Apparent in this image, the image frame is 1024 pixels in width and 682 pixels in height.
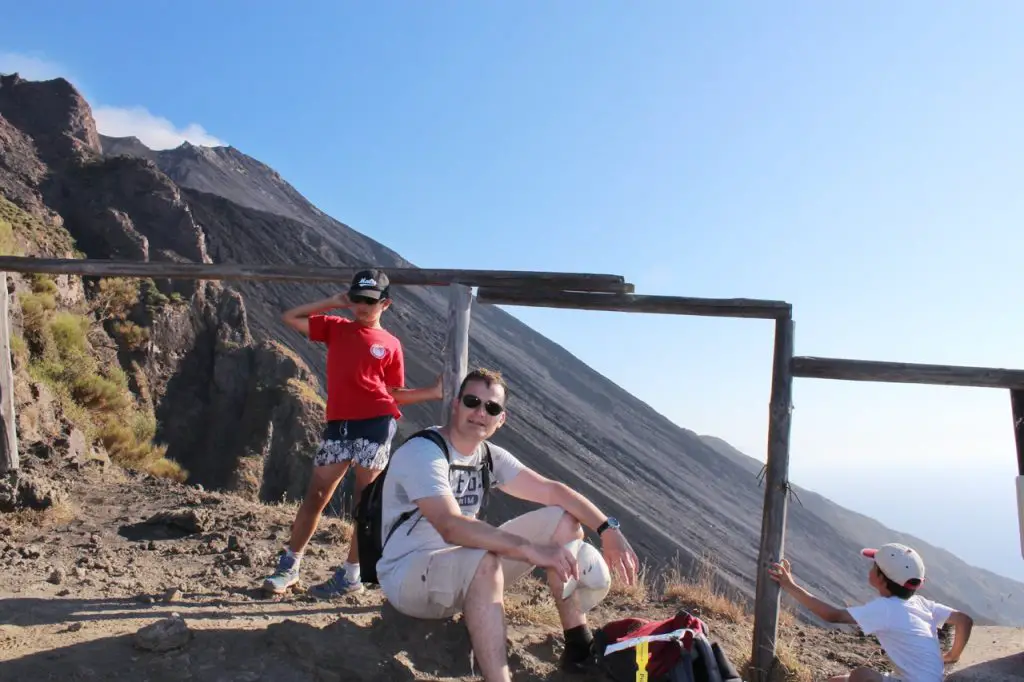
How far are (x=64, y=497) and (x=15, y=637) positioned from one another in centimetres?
289

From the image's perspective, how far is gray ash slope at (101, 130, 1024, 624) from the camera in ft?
101

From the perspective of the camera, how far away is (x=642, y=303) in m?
4.50

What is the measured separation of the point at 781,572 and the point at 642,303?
1.62 m

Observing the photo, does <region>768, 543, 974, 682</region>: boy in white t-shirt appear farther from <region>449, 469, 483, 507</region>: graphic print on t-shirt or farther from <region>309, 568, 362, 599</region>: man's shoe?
<region>309, 568, 362, 599</region>: man's shoe

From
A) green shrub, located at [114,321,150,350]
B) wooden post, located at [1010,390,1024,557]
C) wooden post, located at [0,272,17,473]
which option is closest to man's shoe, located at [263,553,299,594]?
wooden post, located at [0,272,17,473]

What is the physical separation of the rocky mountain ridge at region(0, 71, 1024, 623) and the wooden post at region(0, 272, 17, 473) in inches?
316

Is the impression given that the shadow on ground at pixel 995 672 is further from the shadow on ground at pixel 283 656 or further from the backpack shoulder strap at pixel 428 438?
the backpack shoulder strap at pixel 428 438

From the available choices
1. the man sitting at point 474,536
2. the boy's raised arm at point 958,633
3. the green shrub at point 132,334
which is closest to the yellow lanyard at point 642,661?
the man sitting at point 474,536

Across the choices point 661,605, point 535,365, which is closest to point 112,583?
point 661,605

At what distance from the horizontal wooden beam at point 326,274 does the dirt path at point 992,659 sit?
2.78 m

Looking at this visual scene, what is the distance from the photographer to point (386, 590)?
10.3 ft

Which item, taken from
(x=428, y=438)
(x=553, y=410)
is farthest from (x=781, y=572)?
(x=553, y=410)

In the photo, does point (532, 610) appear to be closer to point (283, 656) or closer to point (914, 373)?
point (283, 656)

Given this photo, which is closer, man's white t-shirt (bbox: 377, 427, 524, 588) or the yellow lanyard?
the yellow lanyard
